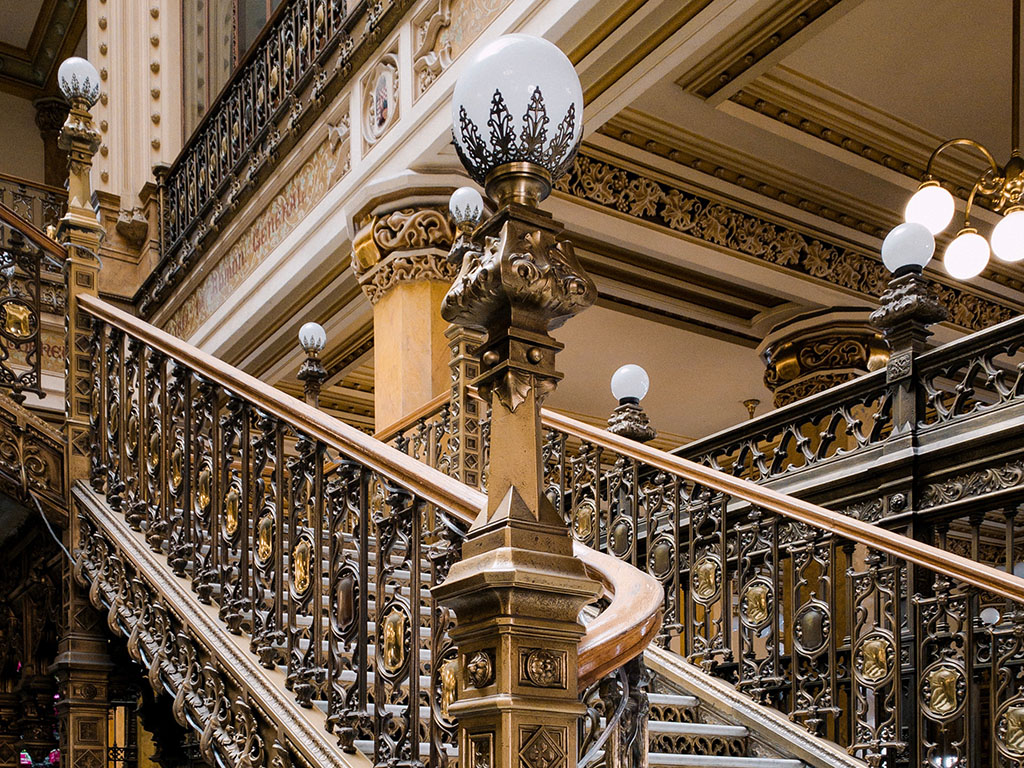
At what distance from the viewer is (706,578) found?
522 centimetres

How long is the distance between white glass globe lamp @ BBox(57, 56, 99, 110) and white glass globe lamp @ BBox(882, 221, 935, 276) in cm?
370

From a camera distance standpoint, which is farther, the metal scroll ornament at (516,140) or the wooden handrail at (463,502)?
the wooden handrail at (463,502)

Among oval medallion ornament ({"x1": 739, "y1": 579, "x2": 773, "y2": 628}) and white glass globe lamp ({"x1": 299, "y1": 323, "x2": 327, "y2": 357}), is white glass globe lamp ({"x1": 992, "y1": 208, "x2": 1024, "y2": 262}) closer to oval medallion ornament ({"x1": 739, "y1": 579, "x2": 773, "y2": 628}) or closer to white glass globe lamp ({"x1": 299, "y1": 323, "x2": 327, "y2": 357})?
oval medallion ornament ({"x1": 739, "y1": 579, "x2": 773, "y2": 628})

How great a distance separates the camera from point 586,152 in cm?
807

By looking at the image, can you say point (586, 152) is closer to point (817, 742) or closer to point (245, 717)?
point (817, 742)

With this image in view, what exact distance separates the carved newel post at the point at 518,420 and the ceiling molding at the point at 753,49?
530 centimetres

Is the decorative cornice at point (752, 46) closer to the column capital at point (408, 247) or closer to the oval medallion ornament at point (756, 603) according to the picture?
the column capital at point (408, 247)

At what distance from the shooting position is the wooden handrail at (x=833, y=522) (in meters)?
3.70

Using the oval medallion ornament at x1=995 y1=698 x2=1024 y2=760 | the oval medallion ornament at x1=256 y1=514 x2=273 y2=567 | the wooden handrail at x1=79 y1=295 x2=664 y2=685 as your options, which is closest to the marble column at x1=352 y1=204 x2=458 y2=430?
the wooden handrail at x1=79 y1=295 x2=664 y2=685

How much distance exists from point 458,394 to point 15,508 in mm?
2268

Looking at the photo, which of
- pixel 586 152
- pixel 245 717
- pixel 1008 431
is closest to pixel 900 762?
pixel 1008 431

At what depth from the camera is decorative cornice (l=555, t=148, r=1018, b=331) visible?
8.20m

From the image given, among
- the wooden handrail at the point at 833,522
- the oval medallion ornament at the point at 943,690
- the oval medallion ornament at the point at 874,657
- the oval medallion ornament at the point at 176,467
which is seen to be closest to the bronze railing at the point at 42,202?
the wooden handrail at the point at 833,522

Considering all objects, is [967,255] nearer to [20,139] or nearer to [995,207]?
[995,207]
